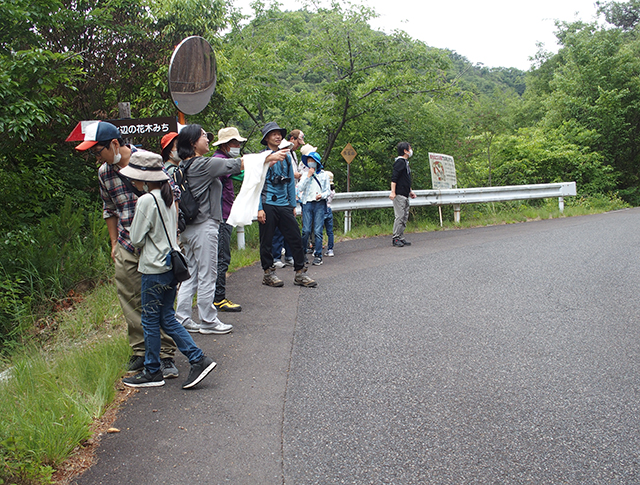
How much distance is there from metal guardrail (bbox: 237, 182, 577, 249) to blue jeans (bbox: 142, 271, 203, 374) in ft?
18.8

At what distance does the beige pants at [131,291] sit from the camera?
4.43 metres

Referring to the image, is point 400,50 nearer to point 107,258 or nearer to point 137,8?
point 137,8

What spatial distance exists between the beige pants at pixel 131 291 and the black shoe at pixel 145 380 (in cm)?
32

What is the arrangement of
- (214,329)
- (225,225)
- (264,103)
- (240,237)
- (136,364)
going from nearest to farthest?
(136,364) → (214,329) → (225,225) → (240,237) → (264,103)

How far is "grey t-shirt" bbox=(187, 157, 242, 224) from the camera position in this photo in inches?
203

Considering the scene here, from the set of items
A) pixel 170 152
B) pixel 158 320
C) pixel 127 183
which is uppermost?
pixel 170 152

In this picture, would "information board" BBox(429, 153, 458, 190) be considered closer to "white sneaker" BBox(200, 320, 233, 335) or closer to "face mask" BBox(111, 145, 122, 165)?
"white sneaker" BBox(200, 320, 233, 335)

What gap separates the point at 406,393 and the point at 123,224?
270cm

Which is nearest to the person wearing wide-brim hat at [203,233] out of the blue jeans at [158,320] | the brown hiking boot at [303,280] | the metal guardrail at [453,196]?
the blue jeans at [158,320]

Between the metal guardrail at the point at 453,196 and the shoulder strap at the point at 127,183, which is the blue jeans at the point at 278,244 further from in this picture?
the shoulder strap at the point at 127,183

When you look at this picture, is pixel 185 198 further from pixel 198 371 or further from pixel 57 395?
pixel 57 395

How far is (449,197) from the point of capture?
45.8ft

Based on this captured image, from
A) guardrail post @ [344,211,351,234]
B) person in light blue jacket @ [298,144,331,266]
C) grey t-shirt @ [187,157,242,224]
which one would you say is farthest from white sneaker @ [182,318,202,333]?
guardrail post @ [344,211,351,234]

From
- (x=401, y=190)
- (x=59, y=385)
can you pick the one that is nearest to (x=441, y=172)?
(x=401, y=190)
